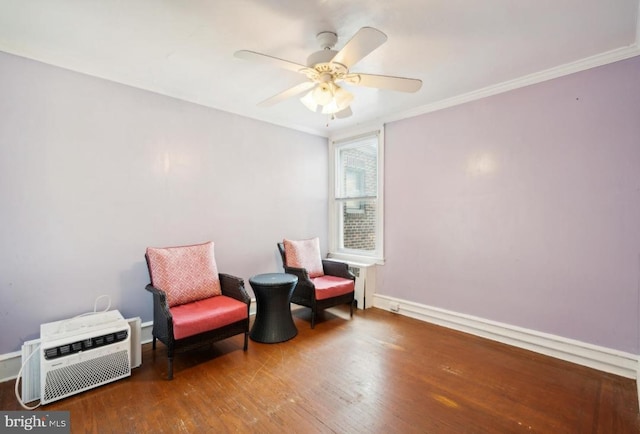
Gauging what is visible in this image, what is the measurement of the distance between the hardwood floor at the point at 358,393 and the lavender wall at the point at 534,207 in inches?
20.2

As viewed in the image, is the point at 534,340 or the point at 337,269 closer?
the point at 534,340

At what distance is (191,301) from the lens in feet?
9.04

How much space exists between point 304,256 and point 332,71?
2.32m

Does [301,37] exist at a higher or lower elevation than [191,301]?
higher

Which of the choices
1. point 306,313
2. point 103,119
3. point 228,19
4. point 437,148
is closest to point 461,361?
point 306,313

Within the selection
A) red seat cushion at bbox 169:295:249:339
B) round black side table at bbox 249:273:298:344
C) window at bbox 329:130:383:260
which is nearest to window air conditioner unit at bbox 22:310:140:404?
red seat cushion at bbox 169:295:249:339

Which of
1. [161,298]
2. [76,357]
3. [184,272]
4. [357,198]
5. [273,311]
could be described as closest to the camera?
[76,357]

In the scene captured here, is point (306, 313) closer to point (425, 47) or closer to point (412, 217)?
point (412, 217)

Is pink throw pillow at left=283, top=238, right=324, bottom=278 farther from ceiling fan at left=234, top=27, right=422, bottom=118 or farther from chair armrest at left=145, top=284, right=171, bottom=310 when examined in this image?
ceiling fan at left=234, top=27, right=422, bottom=118

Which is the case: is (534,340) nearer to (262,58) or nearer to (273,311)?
(273,311)

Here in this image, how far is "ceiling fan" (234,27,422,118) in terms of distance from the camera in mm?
1758

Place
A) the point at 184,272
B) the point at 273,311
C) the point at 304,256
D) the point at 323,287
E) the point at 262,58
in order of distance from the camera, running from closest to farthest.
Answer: the point at 262,58 → the point at 184,272 → the point at 273,311 → the point at 323,287 → the point at 304,256

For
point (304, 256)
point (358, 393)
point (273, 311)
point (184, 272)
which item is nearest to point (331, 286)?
point (304, 256)

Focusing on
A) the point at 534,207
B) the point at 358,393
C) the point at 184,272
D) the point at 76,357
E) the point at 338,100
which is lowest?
the point at 358,393
